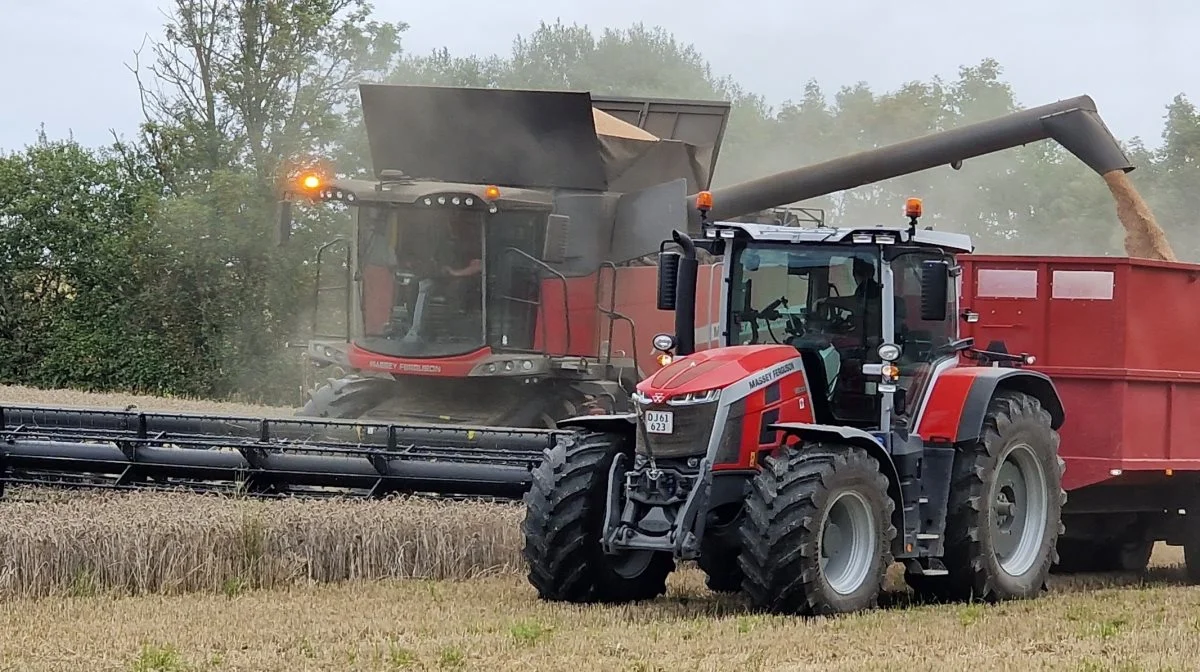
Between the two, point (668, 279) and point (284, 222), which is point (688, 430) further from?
point (284, 222)

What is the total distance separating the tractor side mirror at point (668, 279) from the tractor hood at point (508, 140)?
4.06 meters

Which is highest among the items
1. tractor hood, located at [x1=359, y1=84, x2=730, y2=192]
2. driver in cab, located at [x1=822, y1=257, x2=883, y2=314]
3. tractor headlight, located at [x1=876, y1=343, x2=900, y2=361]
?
tractor hood, located at [x1=359, y1=84, x2=730, y2=192]

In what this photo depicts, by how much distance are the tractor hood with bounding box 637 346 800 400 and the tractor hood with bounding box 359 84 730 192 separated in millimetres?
4445

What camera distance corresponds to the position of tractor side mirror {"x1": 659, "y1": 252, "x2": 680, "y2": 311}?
782 centimetres

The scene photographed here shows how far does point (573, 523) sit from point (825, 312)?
1607 millimetres

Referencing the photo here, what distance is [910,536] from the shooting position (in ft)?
25.3

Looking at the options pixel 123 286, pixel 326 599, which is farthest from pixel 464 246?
pixel 123 286

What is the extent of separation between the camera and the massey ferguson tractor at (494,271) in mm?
11109

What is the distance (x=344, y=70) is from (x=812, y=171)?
50.8 ft

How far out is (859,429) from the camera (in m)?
7.75

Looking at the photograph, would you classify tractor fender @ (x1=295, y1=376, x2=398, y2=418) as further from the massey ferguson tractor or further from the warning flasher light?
the warning flasher light

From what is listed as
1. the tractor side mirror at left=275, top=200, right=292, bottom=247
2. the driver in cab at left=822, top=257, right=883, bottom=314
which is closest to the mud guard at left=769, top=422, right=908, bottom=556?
the driver in cab at left=822, top=257, right=883, bottom=314

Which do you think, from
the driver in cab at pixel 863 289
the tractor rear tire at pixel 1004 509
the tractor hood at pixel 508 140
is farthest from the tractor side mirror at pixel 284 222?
the tractor rear tire at pixel 1004 509

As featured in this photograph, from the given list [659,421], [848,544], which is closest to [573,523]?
[659,421]
